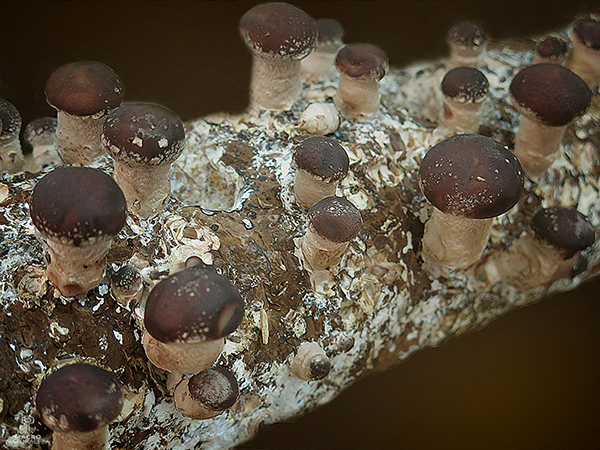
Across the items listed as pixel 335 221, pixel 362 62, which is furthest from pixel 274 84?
pixel 335 221

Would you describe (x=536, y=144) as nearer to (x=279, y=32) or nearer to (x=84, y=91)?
(x=279, y=32)

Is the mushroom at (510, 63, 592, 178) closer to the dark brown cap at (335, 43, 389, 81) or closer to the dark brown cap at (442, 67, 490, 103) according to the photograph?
the dark brown cap at (442, 67, 490, 103)

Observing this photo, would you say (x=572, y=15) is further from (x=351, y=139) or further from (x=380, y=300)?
(x=380, y=300)

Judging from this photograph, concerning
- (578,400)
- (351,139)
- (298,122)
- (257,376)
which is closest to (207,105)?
(298,122)

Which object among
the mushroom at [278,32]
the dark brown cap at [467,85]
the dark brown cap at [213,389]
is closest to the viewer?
the dark brown cap at [213,389]

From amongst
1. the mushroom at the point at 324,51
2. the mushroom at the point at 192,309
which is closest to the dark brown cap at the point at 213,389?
A: the mushroom at the point at 192,309

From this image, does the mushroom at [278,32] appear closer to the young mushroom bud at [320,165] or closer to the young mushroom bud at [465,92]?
the young mushroom bud at [320,165]

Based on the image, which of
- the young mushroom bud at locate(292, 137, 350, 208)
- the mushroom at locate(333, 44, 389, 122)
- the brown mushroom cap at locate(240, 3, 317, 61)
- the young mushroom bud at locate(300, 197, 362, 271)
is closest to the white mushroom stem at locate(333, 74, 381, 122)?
the mushroom at locate(333, 44, 389, 122)
